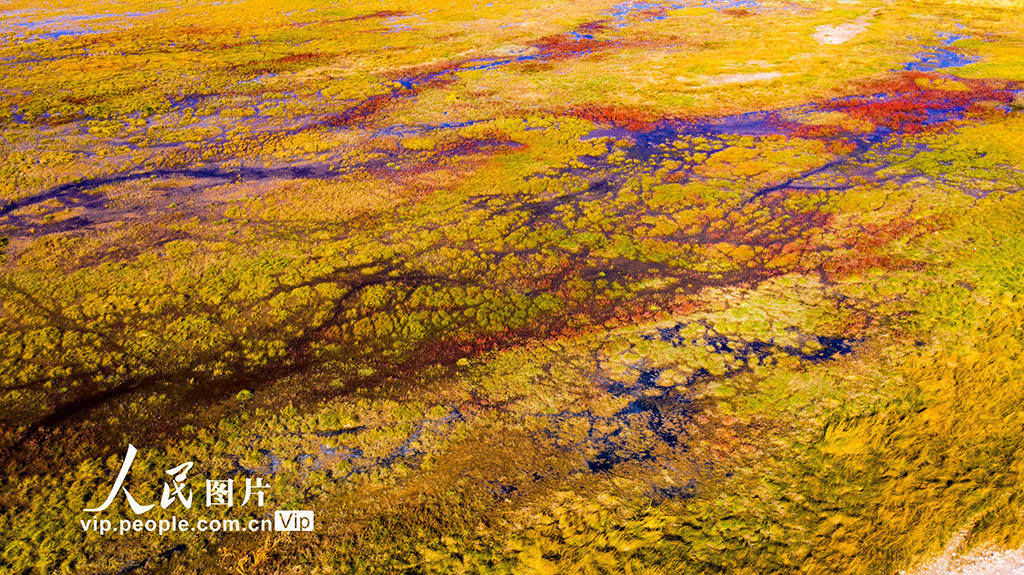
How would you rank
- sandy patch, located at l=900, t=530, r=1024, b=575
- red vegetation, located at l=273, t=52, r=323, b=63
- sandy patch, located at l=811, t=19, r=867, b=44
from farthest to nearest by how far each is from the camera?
red vegetation, located at l=273, t=52, r=323, b=63 → sandy patch, located at l=811, t=19, r=867, b=44 → sandy patch, located at l=900, t=530, r=1024, b=575

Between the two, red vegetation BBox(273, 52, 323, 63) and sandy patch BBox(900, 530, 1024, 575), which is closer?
sandy patch BBox(900, 530, 1024, 575)

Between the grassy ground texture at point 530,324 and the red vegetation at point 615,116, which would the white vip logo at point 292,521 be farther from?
the red vegetation at point 615,116

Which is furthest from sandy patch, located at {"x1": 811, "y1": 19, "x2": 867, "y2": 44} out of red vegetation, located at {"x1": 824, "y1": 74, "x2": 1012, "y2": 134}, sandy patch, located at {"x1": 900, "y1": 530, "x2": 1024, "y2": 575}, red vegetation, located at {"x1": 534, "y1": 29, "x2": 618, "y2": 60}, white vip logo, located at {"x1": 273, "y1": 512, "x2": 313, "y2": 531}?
white vip logo, located at {"x1": 273, "y1": 512, "x2": 313, "y2": 531}

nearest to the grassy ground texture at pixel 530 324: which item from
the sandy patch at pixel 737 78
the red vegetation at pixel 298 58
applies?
the sandy patch at pixel 737 78

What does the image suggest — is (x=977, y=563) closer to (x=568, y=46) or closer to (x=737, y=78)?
(x=737, y=78)

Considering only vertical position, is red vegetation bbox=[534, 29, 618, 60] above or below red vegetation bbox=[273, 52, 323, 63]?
below

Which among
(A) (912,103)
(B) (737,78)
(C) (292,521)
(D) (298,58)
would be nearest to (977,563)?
(C) (292,521)

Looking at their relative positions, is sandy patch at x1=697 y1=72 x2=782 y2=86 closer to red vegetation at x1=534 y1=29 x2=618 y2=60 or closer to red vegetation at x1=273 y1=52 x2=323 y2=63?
red vegetation at x1=534 y1=29 x2=618 y2=60

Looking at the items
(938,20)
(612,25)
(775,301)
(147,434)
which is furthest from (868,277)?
(938,20)

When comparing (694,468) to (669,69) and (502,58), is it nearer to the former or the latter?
(669,69)
